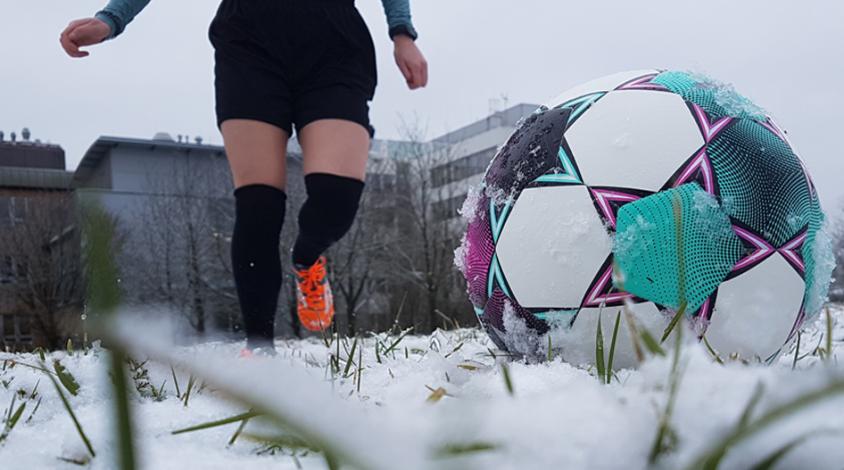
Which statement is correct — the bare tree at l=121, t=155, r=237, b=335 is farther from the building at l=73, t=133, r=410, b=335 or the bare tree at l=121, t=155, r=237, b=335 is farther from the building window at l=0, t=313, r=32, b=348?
the building window at l=0, t=313, r=32, b=348

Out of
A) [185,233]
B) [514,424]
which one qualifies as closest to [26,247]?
[185,233]

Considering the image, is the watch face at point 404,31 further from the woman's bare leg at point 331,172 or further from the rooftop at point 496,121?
the rooftop at point 496,121

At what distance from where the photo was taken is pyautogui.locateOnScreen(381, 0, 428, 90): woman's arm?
2.54m

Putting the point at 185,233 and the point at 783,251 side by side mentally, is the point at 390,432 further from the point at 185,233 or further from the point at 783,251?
the point at 185,233

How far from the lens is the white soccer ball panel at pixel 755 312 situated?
4.44 feet

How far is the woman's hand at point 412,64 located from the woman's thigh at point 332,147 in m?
0.30

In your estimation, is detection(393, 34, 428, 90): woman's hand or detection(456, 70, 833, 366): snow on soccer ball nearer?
detection(456, 70, 833, 366): snow on soccer ball

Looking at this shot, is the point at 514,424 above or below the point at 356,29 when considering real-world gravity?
below

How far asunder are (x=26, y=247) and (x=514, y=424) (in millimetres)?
14615

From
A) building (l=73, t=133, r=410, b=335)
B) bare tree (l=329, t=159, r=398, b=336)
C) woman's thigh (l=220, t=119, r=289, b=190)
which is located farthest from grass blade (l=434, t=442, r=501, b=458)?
bare tree (l=329, t=159, r=398, b=336)

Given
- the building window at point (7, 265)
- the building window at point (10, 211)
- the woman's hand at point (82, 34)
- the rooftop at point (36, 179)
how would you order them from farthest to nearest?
the building window at point (7, 265) → the woman's hand at point (82, 34) → the building window at point (10, 211) → the rooftop at point (36, 179)

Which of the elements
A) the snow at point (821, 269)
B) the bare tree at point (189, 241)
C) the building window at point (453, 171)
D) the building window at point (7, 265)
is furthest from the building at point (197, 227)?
the snow at point (821, 269)

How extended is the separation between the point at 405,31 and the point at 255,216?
0.95 meters

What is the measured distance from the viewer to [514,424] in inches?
15.8
